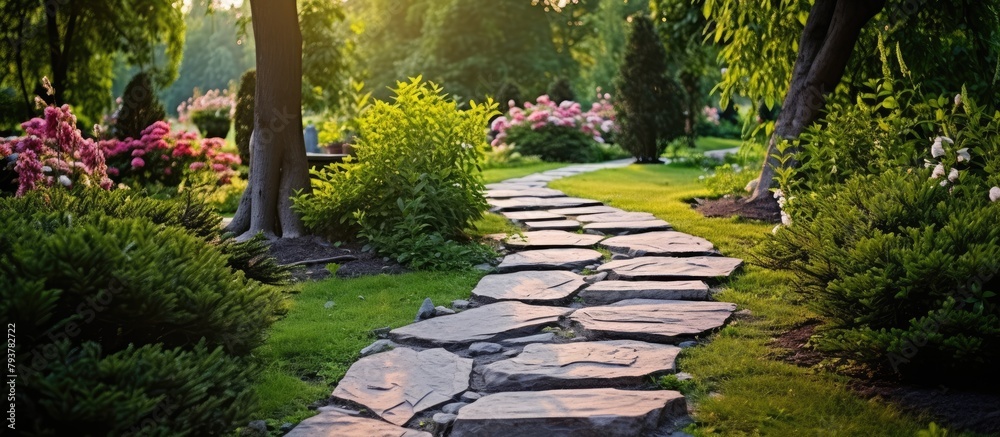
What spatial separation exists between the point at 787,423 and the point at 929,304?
0.83 m

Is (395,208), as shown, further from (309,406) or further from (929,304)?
(929,304)

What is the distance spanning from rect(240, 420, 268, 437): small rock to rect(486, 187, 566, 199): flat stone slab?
656 cm

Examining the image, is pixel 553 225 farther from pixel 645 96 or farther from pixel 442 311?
pixel 645 96

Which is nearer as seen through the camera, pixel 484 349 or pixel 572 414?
pixel 572 414

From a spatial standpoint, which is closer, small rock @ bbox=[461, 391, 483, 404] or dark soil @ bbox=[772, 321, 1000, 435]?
dark soil @ bbox=[772, 321, 1000, 435]

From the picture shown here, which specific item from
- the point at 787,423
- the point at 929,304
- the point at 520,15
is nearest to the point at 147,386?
the point at 787,423

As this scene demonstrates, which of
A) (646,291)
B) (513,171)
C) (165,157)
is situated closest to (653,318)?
(646,291)

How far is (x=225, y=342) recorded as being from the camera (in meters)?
2.92

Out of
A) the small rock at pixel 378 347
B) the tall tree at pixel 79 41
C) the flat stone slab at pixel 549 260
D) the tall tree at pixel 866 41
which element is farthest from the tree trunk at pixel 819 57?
the tall tree at pixel 79 41

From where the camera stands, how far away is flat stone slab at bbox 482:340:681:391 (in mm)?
3363

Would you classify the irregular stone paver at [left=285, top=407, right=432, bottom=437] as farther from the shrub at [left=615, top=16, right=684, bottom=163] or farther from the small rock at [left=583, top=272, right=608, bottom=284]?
the shrub at [left=615, top=16, right=684, bottom=163]

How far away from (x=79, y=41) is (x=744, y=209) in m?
10.3

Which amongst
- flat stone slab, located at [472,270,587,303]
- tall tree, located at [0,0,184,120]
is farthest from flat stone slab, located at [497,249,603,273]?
tall tree, located at [0,0,184,120]

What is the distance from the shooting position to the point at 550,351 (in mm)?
3760
